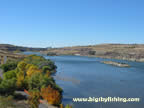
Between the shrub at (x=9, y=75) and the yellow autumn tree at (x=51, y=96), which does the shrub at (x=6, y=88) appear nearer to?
the yellow autumn tree at (x=51, y=96)

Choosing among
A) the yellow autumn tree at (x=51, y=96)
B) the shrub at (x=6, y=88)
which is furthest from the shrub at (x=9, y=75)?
the yellow autumn tree at (x=51, y=96)

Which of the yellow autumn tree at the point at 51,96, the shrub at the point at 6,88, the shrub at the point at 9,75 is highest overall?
the shrub at the point at 9,75

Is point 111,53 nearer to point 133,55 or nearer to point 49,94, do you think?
point 133,55

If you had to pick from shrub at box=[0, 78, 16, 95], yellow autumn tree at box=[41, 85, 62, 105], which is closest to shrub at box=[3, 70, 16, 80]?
shrub at box=[0, 78, 16, 95]

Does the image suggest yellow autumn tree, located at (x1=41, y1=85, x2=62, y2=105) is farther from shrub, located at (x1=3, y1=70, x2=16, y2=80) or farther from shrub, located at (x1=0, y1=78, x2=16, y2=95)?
shrub, located at (x1=3, y1=70, x2=16, y2=80)

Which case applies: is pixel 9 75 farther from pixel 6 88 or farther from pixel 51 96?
pixel 51 96

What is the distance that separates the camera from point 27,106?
17906 mm

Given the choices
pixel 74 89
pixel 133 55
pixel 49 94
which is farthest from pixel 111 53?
pixel 49 94

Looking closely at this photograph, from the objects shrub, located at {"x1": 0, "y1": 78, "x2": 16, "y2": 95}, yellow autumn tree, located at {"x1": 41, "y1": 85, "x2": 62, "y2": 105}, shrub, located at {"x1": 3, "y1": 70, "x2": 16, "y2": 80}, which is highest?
shrub, located at {"x1": 3, "y1": 70, "x2": 16, "y2": 80}

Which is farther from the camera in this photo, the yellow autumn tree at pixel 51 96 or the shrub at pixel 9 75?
the shrub at pixel 9 75

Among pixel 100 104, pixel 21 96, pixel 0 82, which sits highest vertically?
pixel 0 82

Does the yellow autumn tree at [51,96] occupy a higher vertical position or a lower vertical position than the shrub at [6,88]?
lower

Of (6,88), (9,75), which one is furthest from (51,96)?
(9,75)

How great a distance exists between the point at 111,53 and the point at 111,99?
362ft
